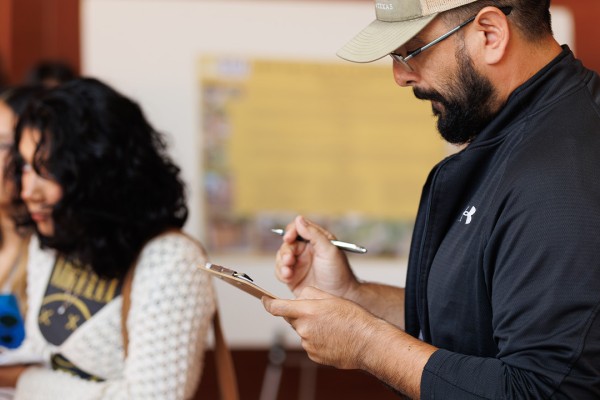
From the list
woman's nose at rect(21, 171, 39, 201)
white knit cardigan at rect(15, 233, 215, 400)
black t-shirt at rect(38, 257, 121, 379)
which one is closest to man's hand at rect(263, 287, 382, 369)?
white knit cardigan at rect(15, 233, 215, 400)

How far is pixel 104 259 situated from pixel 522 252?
1127mm

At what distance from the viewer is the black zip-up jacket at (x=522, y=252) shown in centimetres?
122

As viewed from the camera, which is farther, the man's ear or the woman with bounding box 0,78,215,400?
the woman with bounding box 0,78,215,400

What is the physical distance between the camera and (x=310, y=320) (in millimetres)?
1443

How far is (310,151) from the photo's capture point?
333cm

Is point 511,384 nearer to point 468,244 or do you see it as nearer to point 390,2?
point 468,244

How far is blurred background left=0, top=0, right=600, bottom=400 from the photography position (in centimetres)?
328

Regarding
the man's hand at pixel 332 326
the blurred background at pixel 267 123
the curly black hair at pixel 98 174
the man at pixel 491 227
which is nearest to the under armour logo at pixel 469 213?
the man at pixel 491 227

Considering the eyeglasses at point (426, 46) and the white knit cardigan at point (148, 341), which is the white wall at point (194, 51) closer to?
the white knit cardigan at point (148, 341)

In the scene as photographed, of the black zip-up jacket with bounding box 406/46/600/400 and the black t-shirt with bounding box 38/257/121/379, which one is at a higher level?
the black zip-up jacket with bounding box 406/46/600/400

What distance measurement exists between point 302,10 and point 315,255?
1716mm

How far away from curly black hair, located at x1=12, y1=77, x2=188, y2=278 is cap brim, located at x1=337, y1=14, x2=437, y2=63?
2.51 feet

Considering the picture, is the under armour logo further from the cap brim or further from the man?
the cap brim

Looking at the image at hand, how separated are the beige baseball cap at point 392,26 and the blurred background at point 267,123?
1733mm
